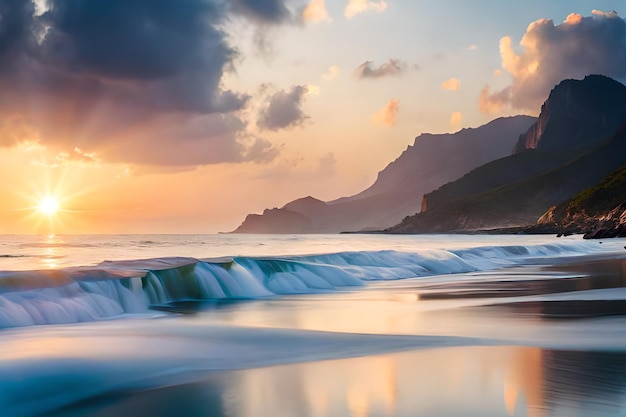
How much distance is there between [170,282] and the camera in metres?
19.8

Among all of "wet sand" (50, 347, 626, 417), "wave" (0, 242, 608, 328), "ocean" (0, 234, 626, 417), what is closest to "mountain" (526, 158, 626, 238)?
"wave" (0, 242, 608, 328)

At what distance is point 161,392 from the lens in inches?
306

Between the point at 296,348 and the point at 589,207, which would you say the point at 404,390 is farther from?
the point at 589,207

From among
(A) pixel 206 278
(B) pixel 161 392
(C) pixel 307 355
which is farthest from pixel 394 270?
(B) pixel 161 392

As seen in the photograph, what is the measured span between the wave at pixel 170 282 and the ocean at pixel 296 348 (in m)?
0.06

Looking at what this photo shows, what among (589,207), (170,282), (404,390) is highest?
(589,207)

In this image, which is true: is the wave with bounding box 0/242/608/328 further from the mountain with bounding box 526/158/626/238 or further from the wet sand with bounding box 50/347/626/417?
the mountain with bounding box 526/158/626/238

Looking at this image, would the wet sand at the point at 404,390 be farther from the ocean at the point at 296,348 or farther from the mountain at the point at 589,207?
the mountain at the point at 589,207

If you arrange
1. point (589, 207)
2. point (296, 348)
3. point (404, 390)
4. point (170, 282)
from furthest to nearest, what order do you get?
point (589, 207)
point (170, 282)
point (296, 348)
point (404, 390)

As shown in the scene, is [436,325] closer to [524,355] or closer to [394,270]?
[524,355]

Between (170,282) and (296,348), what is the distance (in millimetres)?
10055

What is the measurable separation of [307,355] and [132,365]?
2579 mm

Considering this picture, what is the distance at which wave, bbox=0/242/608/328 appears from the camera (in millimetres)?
14711

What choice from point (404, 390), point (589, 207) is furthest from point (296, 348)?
point (589, 207)
